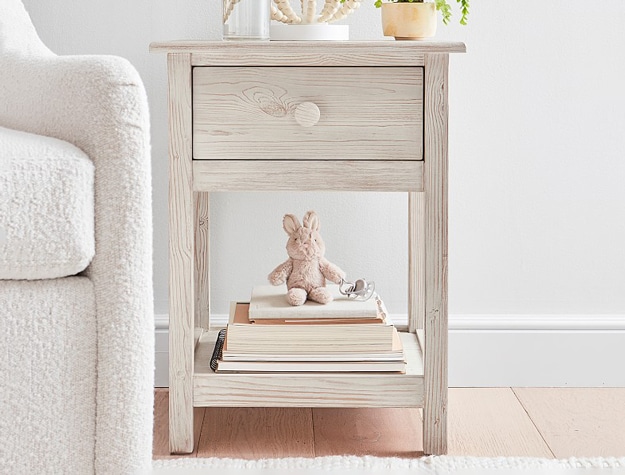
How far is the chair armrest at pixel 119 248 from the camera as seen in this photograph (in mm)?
1041

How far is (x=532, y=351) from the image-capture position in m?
1.85

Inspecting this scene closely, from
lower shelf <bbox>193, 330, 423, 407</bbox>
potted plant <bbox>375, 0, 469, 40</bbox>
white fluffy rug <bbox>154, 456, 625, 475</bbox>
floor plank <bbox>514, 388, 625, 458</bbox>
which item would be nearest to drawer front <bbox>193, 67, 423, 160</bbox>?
potted plant <bbox>375, 0, 469, 40</bbox>

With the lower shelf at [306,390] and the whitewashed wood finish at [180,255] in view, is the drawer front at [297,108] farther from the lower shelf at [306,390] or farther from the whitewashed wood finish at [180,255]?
the lower shelf at [306,390]

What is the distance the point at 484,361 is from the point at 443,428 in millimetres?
426

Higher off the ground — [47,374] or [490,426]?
[47,374]

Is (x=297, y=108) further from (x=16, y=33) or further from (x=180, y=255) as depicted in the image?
(x=16, y=33)

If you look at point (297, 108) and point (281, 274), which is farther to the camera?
point (281, 274)

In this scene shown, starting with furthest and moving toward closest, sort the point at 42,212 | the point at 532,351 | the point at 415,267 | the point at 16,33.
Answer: the point at 532,351 → the point at 415,267 → the point at 16,33 → the point at 42,212

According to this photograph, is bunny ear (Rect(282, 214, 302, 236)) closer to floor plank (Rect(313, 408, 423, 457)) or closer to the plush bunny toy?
the plush bunny toy

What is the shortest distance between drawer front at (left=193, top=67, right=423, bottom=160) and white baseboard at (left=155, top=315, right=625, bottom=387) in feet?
1.83

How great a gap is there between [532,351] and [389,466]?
564mm

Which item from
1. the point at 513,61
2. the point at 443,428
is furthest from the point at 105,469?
the point at 513,61

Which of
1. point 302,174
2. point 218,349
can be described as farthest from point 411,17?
point 218,349

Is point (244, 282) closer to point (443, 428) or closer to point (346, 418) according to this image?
point (346, 418)
